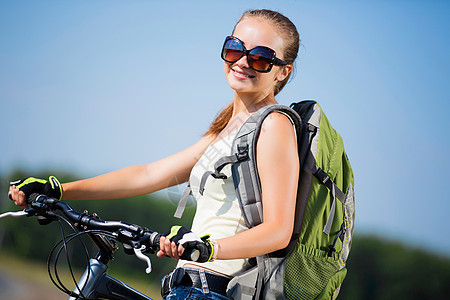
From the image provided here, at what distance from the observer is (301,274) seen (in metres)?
2.09

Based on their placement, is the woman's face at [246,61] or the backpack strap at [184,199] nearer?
the woman's face at [246,61]

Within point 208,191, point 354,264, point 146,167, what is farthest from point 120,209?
point 208,191

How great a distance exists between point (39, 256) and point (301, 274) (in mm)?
8647

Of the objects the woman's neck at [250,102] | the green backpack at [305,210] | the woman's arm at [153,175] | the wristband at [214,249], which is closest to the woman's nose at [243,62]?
the woman's neck at [250,102]

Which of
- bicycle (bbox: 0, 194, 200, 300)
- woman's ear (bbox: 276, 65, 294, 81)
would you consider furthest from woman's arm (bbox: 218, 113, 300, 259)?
woman's ear (bbox: 276, 65, 294, 81)

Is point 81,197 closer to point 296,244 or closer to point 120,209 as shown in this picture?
point 296,244

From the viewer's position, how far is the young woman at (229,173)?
187cm

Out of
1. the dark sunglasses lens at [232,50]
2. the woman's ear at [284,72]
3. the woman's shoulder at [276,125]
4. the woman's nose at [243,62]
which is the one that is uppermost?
the dark sunglasses lens at [232,50]

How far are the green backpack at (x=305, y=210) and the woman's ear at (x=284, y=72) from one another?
21cm

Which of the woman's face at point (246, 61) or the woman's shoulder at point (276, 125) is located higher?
the woman's face at point (246, 61)

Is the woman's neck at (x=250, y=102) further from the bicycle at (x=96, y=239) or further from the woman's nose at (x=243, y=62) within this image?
the bicycle at (x=96, y=239)

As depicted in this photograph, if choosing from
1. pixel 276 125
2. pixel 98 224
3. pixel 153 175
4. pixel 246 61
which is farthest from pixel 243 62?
pixel 98 224

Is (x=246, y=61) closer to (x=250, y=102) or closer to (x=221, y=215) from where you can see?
(x=250, y=102)

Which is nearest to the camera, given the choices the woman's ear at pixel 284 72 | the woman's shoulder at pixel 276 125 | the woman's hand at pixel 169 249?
the woman's hand at pixel 169 249
